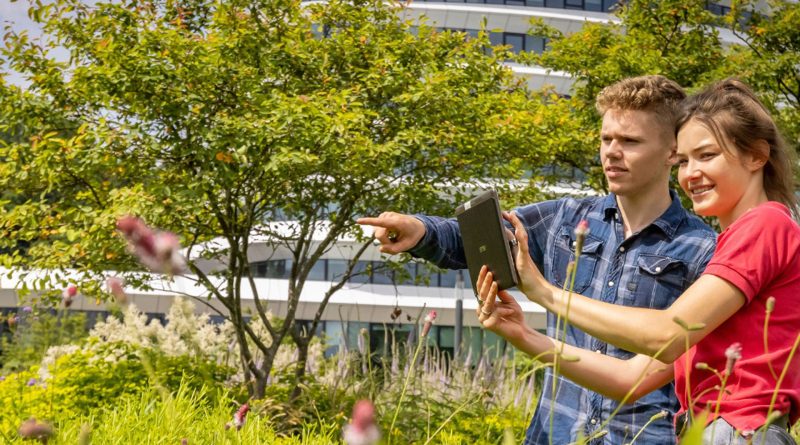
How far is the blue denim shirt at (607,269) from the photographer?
2.17m

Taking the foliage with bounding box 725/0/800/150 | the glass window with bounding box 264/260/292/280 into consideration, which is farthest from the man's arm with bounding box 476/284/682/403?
the glass window with bounding box 264/260/292/280

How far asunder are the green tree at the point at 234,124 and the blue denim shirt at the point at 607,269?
3.41 metres

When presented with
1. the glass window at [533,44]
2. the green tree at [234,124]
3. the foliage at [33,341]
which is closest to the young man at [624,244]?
the green tree at [234,124]

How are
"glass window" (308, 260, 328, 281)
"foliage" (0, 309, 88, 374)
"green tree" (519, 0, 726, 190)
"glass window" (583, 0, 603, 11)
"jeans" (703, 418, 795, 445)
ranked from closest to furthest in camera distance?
"jeans" (703, 418, 795, 445) < "green tree" (519, 0, 726, 190) < "foliage" (0, 309, 88, 374) < "glass window" (308, 260, 328, 281) < "glass window" (583, 0, 603, 11)

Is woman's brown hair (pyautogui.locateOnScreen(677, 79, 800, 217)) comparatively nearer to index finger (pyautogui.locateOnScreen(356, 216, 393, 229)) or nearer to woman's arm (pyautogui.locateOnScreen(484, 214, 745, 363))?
woman's arm (pyautogui.locateOnScreen(484, 214, 745, 363))

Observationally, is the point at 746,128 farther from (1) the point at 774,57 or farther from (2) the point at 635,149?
(1) the point at 774,57

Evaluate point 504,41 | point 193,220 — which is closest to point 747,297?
point 193,220

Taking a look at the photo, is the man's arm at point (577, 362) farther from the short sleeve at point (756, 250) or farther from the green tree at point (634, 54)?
the green tree at point (634, 54)

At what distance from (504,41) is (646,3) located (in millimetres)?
23750

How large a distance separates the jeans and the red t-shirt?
15mm

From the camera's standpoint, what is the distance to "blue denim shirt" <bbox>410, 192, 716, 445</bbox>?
85.4 inches

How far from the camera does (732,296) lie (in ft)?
4.49

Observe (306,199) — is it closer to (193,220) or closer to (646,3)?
(193,220)

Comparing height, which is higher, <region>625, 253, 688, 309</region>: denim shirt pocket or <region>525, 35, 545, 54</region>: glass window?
<region>525, 35, 545, 54</region>: glass window
